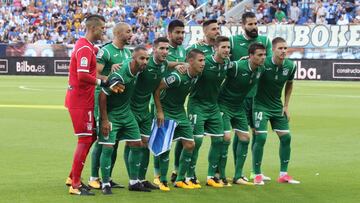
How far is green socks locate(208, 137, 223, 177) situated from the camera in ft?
39.3

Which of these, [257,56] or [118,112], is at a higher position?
[257,56]

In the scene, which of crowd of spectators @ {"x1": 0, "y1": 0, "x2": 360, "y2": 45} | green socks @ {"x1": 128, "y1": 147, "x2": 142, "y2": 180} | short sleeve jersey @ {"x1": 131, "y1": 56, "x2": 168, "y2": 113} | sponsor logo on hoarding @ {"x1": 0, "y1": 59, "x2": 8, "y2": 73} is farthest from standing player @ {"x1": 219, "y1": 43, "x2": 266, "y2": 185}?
sponsor logo on hoarding @ {"x1": 0, "y1": 59, "x2": 8, "y2": 73}

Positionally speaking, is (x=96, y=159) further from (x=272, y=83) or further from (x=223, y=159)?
(x=272, y=83)

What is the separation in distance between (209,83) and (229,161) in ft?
10.4

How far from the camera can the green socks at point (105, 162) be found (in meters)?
11.0

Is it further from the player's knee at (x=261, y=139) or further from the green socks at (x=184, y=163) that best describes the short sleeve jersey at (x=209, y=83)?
the player's knee at (x=261, y=139)

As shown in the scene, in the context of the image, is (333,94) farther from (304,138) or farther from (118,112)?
(118,112)

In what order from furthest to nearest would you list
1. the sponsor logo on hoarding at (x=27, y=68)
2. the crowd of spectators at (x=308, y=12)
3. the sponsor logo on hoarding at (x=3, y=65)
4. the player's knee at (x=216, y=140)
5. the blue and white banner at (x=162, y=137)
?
the sponsor logo on hoarding at (x=3, y=65), the sponsor logo on hoarding at (x=27, y=68), the crowd of spectators at (x=308, y=12), the player's knee at (x=216, y=140), the blue and white banner at (x=162, y=137)

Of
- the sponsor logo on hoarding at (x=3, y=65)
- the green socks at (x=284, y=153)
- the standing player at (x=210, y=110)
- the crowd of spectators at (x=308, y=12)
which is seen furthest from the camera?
the sponsor logo on hoarding at (x=3, y=65)

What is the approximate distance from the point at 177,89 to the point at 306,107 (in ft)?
49.3

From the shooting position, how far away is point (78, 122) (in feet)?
35.5

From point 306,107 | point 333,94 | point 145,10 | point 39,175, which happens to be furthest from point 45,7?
point 39,175

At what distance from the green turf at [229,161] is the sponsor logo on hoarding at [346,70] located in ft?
35.7

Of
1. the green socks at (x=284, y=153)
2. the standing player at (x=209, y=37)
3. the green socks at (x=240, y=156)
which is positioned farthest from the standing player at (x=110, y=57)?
the green socks at (x=284, y=153)
